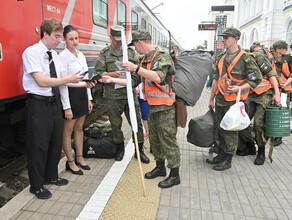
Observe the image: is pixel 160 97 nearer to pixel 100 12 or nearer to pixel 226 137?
pixel 226 137

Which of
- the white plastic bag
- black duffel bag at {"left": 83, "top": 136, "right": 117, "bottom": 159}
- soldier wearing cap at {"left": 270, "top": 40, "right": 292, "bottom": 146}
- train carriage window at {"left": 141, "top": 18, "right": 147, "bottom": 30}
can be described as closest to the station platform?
black duffel bag at {"left": 83, "top": 136, "right": 117, "bottom": 159}

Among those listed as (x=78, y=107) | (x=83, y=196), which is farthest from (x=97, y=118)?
(x=83, y=196)

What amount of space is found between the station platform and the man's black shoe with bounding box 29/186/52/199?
4 cm

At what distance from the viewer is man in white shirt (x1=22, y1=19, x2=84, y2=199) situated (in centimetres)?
266

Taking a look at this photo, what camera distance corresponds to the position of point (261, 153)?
4.07m

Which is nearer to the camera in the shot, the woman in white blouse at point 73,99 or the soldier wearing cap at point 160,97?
the soldier wearing cap at point 160,97

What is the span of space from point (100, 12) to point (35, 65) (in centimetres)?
291

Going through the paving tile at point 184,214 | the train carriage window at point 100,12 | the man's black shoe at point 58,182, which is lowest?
the paving tile at point 184,214

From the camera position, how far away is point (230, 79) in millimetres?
3557

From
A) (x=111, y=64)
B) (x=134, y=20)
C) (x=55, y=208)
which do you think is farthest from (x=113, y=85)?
(x=134, y=20)

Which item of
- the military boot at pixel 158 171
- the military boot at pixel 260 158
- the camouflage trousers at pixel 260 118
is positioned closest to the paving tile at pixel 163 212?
the military boot at pixel 158 171

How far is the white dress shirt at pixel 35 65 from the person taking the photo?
8.59 feet

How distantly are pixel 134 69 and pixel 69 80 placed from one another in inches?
27.1

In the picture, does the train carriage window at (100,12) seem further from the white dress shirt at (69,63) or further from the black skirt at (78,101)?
the black skirt at (78,101)
